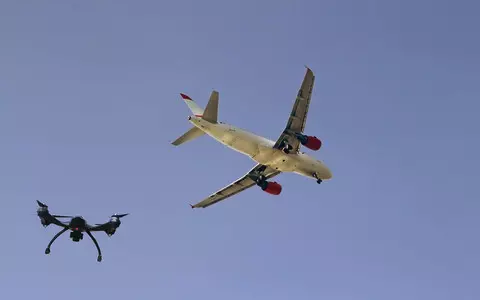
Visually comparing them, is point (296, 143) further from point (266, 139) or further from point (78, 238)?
point (78, 238)

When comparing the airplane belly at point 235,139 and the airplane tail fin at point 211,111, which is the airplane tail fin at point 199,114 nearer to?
the airplane tail fin at point 211,111

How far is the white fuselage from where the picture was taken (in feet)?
284

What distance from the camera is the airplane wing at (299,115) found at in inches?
3366

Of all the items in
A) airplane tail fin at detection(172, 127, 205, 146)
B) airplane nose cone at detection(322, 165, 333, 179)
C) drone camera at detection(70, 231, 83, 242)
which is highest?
airplane nose cone at detection(322, 165, 333, 179)

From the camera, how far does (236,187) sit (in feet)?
332

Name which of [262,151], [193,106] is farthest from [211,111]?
[262,151]

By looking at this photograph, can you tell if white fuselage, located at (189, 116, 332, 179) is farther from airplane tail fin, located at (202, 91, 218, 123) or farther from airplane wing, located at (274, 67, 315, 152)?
airplane wing, located at (274, 67, 315, 152)

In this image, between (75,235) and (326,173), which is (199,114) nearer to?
(326,173)

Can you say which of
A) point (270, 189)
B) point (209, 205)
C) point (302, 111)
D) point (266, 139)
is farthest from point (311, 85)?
point (209, 205)

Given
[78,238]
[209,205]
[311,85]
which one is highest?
[311,85]

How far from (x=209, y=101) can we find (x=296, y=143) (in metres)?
12.2

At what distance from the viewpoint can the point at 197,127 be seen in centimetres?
8700

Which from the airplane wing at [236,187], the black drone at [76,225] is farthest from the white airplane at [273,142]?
the black drone at [76,225]

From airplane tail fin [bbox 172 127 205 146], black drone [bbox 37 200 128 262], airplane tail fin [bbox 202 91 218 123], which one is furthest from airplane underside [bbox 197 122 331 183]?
black drone [bbox 37 200 128 262]
